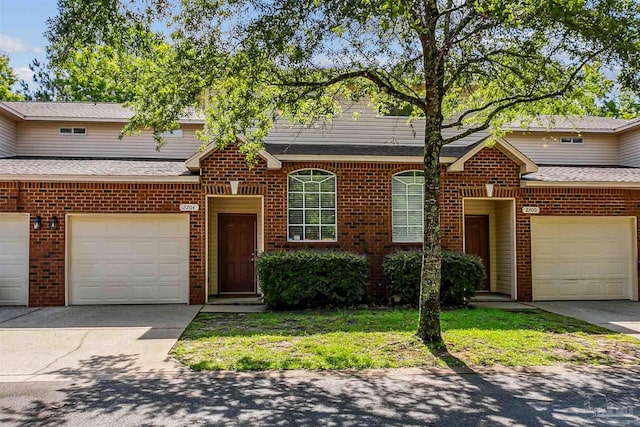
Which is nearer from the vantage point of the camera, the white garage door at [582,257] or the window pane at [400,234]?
the window pane at [400,234]

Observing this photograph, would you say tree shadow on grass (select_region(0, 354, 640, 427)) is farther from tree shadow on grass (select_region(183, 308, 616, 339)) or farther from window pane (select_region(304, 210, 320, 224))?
window pane (select_region(304, 210, 320, 224))

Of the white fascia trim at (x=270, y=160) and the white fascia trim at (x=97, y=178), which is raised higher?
the white fascia trim at (x=270, y=160)

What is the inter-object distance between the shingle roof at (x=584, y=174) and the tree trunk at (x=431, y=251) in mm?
5907

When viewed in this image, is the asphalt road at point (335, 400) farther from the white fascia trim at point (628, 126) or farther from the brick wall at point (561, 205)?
the white fascia trim at point (628, 126)

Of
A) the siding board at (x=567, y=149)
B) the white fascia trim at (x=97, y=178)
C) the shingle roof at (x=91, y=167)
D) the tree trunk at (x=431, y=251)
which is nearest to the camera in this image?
the tree trunk at (x=431, y=251)

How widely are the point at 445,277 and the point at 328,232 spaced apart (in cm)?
301

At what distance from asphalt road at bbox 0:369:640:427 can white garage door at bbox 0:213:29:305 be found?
21.1ft

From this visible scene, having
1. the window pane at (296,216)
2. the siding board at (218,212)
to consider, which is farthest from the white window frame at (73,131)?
the window pane at (296,216)

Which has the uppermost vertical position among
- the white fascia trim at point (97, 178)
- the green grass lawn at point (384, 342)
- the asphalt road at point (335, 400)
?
the white fascia trim at point (97, 178)

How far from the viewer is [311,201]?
12.2 metres

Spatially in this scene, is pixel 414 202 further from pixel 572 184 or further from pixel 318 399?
pixel 318 399

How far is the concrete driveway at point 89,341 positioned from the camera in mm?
6320

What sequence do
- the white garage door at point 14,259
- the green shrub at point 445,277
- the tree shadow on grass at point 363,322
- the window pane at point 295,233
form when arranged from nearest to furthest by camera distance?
the tree shadow on grass at point 363,322 < the green shrub at point 445,277 < the white garage door at point 14,259 < the window pane at point 295,233

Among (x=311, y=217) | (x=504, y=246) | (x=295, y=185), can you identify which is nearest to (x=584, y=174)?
(x=504, y=246)
